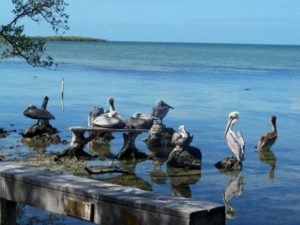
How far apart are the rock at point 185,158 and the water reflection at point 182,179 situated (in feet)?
0.54

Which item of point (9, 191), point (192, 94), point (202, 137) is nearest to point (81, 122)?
point (202, 137)

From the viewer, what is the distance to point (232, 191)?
43.5ft

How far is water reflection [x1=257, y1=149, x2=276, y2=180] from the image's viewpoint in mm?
15934

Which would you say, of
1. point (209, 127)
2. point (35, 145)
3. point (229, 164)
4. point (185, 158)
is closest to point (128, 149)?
point (185, 158)

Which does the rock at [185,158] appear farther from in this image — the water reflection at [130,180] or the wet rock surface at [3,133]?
the wet rock surface at [3,133]

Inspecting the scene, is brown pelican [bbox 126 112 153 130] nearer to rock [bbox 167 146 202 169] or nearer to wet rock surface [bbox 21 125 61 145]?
rock [bbox 167 146 202 169]

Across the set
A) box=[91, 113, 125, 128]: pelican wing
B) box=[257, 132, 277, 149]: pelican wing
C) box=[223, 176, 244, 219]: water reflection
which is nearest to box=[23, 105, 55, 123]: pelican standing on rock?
box=[91, 113, 125, 128]: pelican wing

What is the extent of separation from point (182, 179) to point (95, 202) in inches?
346

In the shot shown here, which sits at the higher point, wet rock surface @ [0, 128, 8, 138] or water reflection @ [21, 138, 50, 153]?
wet rock surface @ [0, 128, 8, 138]

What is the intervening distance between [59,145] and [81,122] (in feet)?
19.2

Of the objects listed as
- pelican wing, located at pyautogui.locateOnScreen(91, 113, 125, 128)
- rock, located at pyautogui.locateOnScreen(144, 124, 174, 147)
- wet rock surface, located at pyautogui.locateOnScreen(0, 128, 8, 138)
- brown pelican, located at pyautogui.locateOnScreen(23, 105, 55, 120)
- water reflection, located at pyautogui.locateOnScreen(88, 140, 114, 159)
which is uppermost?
pelican wing, located at pyautogui.locateOnScreen(91, 113, 125, 128)

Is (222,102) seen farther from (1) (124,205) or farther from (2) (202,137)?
(1) (124,205)

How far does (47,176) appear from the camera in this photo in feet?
20.4

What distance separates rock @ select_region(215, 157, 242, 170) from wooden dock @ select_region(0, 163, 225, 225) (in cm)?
940
